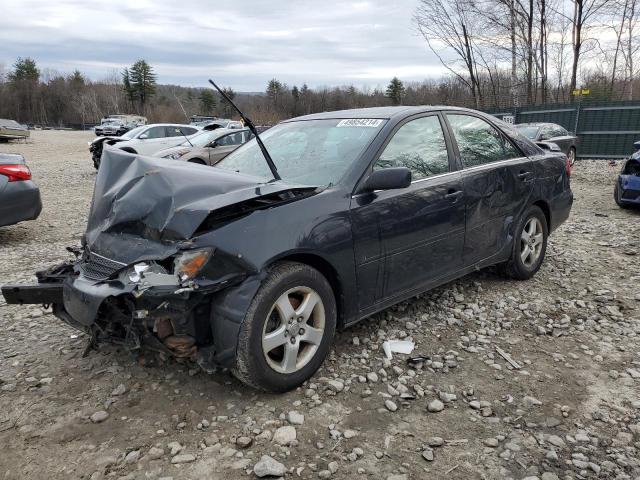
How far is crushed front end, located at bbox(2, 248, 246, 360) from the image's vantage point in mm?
2504

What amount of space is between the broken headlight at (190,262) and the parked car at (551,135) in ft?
43.2

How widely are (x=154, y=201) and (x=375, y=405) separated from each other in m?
1.75

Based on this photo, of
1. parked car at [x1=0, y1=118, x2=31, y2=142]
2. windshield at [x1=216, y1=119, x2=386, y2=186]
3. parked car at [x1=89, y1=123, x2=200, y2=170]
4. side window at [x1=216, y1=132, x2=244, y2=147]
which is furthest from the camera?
parked car at [x1=0, y1=118, x2=31, y2=142]

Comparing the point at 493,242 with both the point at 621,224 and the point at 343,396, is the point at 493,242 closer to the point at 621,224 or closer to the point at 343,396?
the point at 343,396

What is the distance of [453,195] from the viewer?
150 inches

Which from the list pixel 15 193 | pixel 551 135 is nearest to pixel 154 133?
pixel 15 193

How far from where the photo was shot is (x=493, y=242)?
432cm

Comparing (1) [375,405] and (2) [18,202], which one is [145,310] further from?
(2) [18,202]

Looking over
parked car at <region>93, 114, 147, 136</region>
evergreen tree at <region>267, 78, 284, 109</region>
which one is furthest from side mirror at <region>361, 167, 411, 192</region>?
evergreen tree at <region>267, 78, 284, 109</region>

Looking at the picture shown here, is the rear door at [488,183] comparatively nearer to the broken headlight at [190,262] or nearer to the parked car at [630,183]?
the broken headlight at [190,262]

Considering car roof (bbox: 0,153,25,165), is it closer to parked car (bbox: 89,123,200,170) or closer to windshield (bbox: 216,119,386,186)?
windshield (bbox: 216,119,386,186)

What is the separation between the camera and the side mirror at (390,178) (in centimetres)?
309

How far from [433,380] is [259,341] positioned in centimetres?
118

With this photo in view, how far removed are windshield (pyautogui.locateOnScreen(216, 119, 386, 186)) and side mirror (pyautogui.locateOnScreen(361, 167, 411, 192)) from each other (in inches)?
10.2
